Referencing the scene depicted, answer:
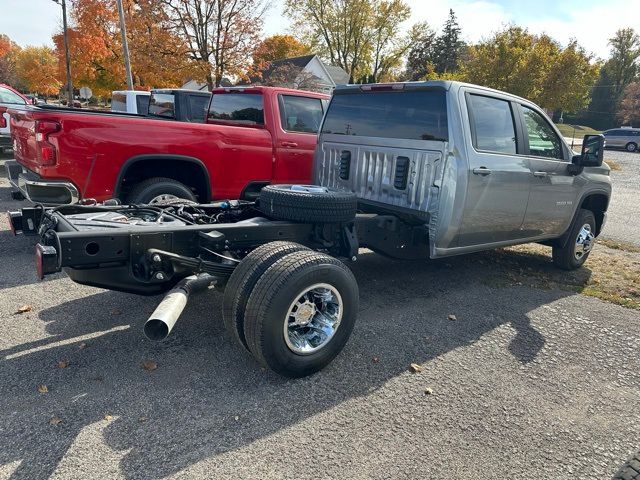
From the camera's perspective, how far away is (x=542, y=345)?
13.2ft

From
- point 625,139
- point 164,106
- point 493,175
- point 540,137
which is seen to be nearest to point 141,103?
point 164,106

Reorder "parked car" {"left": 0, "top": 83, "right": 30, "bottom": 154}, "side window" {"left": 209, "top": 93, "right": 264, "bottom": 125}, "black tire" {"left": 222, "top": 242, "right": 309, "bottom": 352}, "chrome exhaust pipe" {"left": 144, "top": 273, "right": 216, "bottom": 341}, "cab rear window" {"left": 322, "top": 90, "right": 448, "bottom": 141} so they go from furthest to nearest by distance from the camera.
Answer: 1. "parked car" {"left": 0, "top": 83, "right": 30, "bottom": 154}
2. "side window" {"left": 209, "top": 93, "right": 264, "bottom": 125}
3. "cab rear window" {"left": 322, "top": 90, "right": 448, "bottom": 141}
4. "black tire" {"left": 222, "top": 242, "right": 309, "bottom": 352}
5. "chrome exhaust pipe" {"left": 144, "top": 273, "right": 216, "bottom": 341}

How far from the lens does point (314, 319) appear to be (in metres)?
3.31

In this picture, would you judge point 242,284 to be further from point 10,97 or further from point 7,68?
point 7,68

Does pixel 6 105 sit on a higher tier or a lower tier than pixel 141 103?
lower

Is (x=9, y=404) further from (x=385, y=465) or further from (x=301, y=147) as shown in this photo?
(x=301, y=147)

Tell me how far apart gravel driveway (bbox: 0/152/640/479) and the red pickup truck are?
1.16 m

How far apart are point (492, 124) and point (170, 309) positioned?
3.47 metres

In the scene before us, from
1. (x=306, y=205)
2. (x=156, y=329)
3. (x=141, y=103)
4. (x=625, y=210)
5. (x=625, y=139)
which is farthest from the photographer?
(x=625, y=139)

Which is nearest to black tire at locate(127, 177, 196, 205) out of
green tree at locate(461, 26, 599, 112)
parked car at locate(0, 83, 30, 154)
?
parked car at locate(0, 83, 30, 154)

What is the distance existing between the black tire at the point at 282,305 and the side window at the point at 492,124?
208 centimetres

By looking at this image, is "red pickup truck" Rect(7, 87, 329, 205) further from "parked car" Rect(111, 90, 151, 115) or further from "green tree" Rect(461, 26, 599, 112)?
"green tree" Rect(461, 26, 599, 112)

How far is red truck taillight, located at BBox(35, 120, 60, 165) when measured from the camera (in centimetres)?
468

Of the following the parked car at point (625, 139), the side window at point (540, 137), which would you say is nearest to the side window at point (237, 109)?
the side window at point (540, 137)
